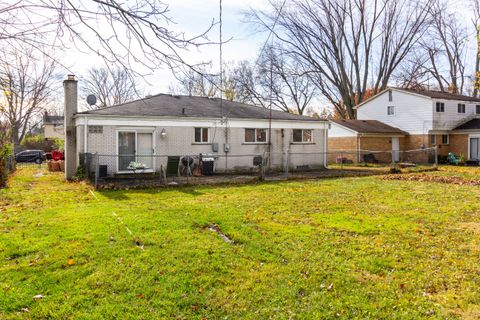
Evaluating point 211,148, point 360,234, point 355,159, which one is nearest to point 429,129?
point 355,159

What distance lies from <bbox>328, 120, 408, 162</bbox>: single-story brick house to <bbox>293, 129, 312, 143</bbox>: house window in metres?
8.19

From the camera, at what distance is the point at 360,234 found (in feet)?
23.6

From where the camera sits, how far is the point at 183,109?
1948cm

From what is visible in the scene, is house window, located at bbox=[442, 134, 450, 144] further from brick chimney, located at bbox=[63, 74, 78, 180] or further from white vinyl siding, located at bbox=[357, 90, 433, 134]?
brick chimney, located at bbox=[63, 74, 78, 180]

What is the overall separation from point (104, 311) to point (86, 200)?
25.4 feet

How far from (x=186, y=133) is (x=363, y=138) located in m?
17.1

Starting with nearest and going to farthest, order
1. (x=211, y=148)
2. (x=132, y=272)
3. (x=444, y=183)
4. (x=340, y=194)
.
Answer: (x=132, y=272) → (x=340, y=194) → (x=444, y=183) → (x=211, y=148)

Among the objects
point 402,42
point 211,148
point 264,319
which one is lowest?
point 264,319

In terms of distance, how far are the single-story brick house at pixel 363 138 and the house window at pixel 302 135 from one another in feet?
26.9

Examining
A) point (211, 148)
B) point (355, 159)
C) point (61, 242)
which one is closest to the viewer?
point (61, 242)

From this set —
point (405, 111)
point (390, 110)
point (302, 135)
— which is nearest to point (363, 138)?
point (405, 111)

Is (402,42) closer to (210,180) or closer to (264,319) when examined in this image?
(210,180)

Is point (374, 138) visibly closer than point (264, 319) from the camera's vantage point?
No

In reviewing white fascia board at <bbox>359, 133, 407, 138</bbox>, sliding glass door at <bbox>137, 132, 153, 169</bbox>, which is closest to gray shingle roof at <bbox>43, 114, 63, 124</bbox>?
sliding glass door at <bbox>137, 132, 153, 169</bbox>
